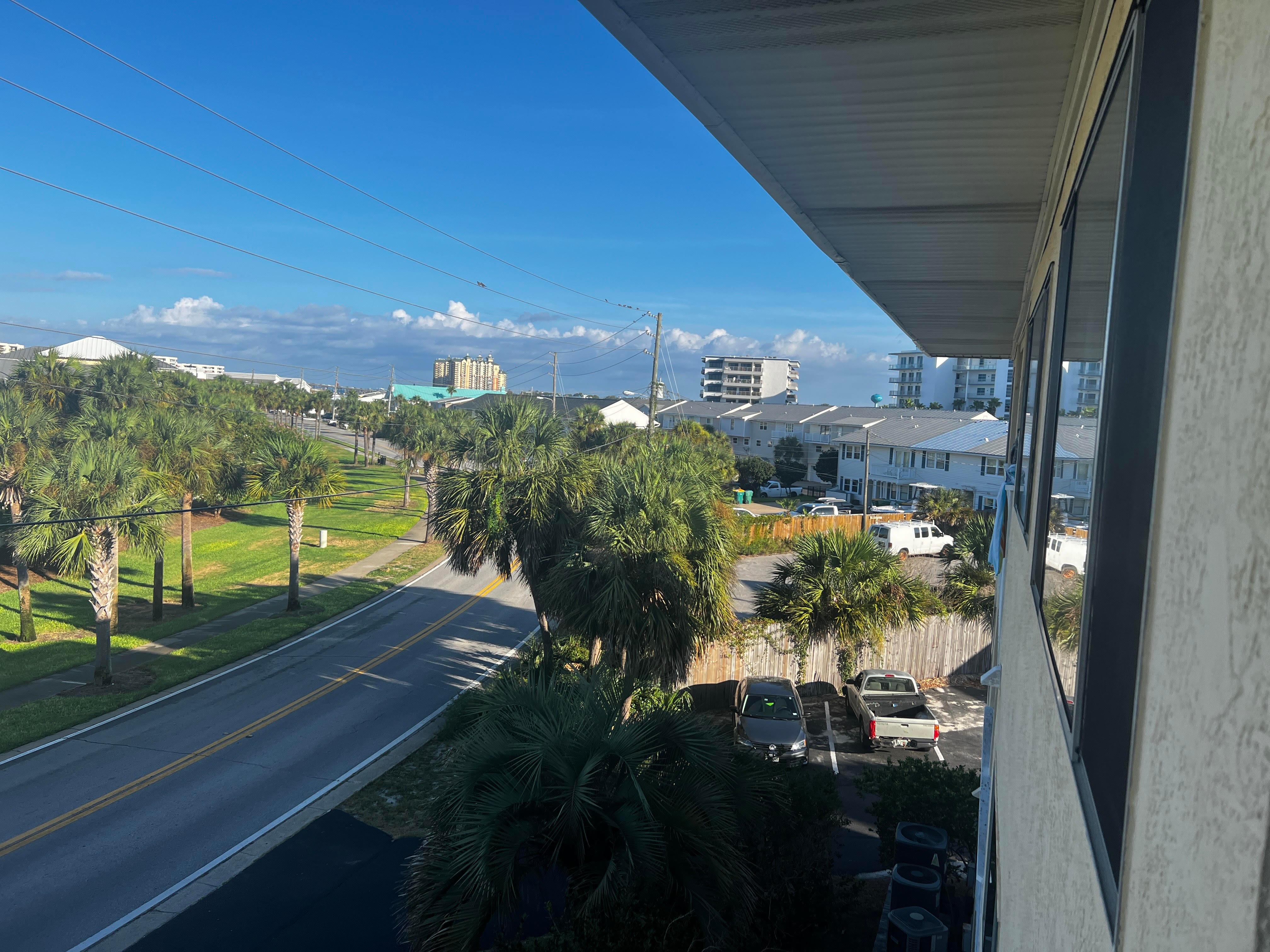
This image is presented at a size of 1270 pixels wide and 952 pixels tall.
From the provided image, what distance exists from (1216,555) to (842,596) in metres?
17.0

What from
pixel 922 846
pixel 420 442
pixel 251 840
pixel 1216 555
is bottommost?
pixel 251 840

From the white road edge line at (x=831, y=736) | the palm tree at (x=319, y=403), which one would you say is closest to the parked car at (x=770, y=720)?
the white road edge line at (x=831, y=736)

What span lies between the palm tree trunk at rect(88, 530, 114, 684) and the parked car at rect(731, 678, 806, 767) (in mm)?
14125

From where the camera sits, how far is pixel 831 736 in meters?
16.4

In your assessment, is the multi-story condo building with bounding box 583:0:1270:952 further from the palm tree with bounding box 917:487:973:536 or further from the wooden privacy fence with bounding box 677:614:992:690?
the palm tree with bounding box 917:487:973:536

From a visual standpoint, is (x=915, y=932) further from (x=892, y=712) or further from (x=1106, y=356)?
(x=892, y=712)

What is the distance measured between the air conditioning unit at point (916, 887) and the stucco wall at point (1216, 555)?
8828mm

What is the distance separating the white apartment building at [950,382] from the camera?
10575 cm

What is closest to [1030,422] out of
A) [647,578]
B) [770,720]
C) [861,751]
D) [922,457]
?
[647,578]

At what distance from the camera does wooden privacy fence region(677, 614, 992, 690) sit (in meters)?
18.0

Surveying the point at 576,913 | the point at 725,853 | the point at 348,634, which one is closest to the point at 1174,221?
the point at 576,913

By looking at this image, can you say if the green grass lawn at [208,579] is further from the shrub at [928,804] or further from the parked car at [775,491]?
the parked car at [775,491]

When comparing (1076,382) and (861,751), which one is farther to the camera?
(861,751)

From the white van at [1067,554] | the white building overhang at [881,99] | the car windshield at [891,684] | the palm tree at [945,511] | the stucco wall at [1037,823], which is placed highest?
the white building overhang at [881,99]
